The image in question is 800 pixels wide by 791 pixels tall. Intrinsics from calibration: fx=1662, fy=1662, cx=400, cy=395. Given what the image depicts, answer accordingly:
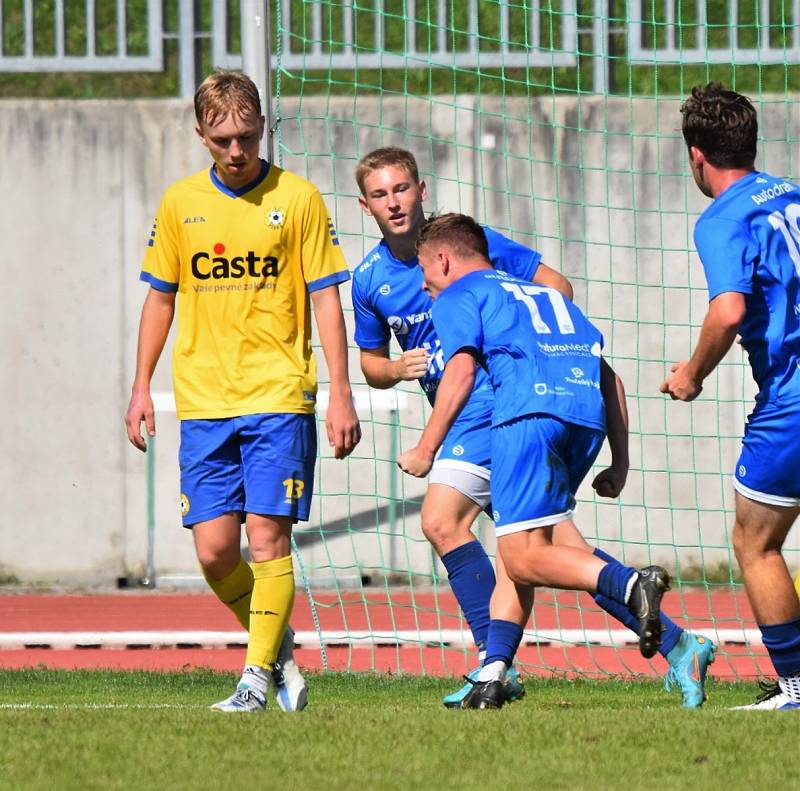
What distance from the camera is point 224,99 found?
5.40 meters

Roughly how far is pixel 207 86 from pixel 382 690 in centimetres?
280

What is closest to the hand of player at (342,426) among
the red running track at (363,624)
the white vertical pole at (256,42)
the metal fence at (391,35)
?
the red running track at (363,624)

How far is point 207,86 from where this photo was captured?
5.46 meters

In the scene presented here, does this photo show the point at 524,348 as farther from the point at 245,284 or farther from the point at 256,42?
the point at 256,42

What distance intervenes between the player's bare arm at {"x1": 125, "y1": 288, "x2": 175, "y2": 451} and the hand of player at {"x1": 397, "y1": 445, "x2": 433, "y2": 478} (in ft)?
3.23

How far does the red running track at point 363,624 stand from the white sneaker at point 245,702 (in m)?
2.49

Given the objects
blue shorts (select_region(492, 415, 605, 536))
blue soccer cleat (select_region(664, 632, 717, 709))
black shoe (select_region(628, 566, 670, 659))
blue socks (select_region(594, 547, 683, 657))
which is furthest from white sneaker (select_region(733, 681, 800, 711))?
blue shorts (select_region(492, 415, 605, 536))

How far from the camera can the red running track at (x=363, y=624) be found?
8.14m

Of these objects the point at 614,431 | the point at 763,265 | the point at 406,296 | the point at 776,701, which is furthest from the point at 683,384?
the point at 406,296

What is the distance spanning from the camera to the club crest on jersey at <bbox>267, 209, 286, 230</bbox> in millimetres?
5504

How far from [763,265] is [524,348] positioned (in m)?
0.80

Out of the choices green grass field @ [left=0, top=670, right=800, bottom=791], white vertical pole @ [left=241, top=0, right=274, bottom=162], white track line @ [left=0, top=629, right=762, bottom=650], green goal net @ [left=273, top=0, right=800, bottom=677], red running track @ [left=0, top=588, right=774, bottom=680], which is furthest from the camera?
green goal net @ [left=273, top=0, right=800, bottom=677]

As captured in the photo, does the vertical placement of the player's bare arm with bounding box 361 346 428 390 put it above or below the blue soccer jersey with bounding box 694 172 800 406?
below

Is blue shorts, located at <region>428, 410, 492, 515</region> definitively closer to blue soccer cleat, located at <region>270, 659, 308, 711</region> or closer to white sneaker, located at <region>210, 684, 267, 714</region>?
blue soccer cleat, located at <region>270, 659, 308, 711</region>
